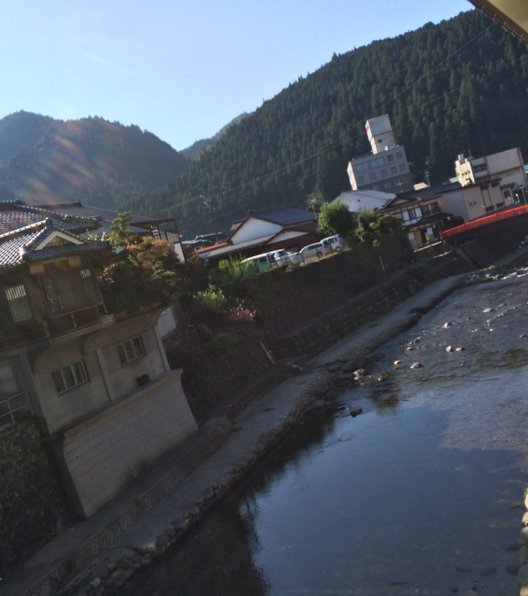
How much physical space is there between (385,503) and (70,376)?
28.8 feet

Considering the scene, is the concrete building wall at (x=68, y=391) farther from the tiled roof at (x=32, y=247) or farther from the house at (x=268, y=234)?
the house at (x=268, y=234)

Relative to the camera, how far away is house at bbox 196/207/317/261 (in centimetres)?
5069

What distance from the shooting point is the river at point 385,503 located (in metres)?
9.88

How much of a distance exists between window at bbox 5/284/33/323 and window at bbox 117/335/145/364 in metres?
3.99

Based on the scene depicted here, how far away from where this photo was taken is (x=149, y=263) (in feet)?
65.6

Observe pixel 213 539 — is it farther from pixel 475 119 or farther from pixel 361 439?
pixel 475 119

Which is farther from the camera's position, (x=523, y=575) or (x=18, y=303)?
(x=18, y=303)

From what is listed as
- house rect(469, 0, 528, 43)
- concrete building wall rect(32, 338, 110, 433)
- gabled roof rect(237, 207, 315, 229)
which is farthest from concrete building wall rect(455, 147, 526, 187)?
concrete building wall rect(32, 338, 110, 433)

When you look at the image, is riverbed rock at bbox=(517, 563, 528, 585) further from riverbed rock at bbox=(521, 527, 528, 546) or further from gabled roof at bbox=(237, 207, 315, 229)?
gabled roof at bbox=(237, 207, 315, 229)

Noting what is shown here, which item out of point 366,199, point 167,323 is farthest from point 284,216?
point 167,323

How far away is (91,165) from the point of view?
158250 mm

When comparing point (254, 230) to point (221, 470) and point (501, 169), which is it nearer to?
point (221, 470)

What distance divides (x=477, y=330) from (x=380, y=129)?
90247mm

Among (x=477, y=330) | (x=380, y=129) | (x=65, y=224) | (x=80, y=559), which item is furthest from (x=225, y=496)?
(x=380, y=129)
